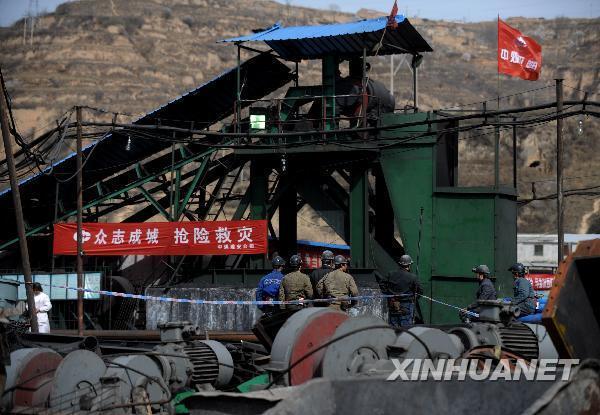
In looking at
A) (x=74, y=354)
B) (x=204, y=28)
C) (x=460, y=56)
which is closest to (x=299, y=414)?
(x=74, y=354)

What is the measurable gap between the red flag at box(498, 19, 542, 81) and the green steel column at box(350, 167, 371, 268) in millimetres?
4983

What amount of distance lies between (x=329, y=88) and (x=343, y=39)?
1.47 metres

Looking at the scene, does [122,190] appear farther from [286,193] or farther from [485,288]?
[485,288]

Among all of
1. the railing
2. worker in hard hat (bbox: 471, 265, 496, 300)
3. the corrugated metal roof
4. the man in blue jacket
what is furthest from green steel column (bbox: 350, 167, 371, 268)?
worker in hard hat (bbox: 471, 265, 496, 300)

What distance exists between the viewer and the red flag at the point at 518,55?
26.5 m

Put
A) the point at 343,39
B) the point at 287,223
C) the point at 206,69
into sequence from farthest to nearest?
the point at 206,69 → the point at 287,223 → the point at 343,39

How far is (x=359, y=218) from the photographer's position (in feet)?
86.9

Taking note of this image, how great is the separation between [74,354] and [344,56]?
18.1 m

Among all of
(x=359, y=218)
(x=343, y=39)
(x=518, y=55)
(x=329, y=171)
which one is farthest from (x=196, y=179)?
(x=518, y=55)

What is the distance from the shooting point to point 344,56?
27906mm

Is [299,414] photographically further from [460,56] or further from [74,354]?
[460,56]

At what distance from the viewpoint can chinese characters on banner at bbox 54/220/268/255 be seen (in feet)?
86.8

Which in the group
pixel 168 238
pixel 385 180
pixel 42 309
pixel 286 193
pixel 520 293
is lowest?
pixel 42 309

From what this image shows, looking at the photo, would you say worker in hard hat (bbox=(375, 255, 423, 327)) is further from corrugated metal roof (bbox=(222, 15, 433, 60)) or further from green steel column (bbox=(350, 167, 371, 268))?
corrugated metal roof (bbox=(222, 15, 433, 60))
